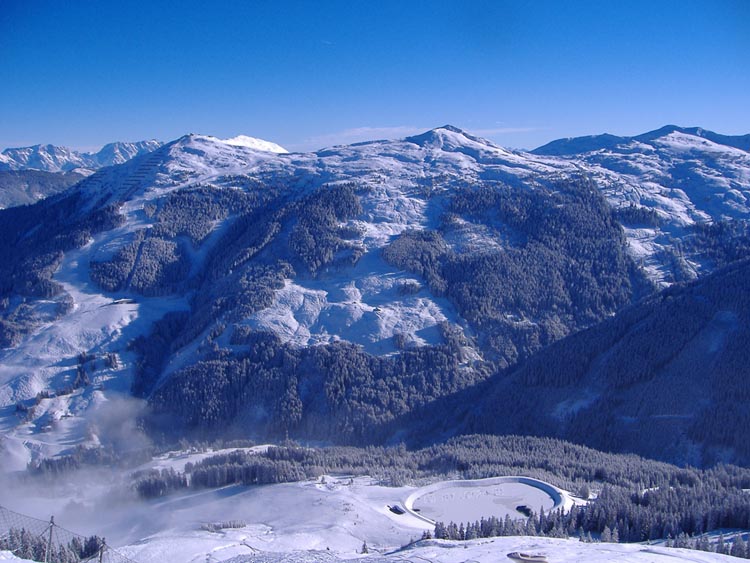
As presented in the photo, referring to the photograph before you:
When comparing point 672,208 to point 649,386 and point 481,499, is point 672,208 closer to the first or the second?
point 649,386

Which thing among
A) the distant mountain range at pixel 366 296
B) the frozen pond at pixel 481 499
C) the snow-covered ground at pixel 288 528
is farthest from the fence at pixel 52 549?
the distant mountain range at pixel 366 296

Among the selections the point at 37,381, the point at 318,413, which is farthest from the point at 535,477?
the point at 37,381

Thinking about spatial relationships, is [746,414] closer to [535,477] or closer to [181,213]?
[535,477]

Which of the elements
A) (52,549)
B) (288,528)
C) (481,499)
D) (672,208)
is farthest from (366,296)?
(52,549)

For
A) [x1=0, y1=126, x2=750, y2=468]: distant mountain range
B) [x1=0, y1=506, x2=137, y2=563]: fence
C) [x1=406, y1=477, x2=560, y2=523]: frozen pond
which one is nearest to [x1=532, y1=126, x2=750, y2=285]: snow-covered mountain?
[x1=0, y1=126, x2=750, y2=468]: distant mountain range

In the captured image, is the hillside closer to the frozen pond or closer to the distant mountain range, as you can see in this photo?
the distant mountain range

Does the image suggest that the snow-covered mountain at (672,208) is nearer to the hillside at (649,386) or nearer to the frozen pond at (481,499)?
the hillside at (649,386)
